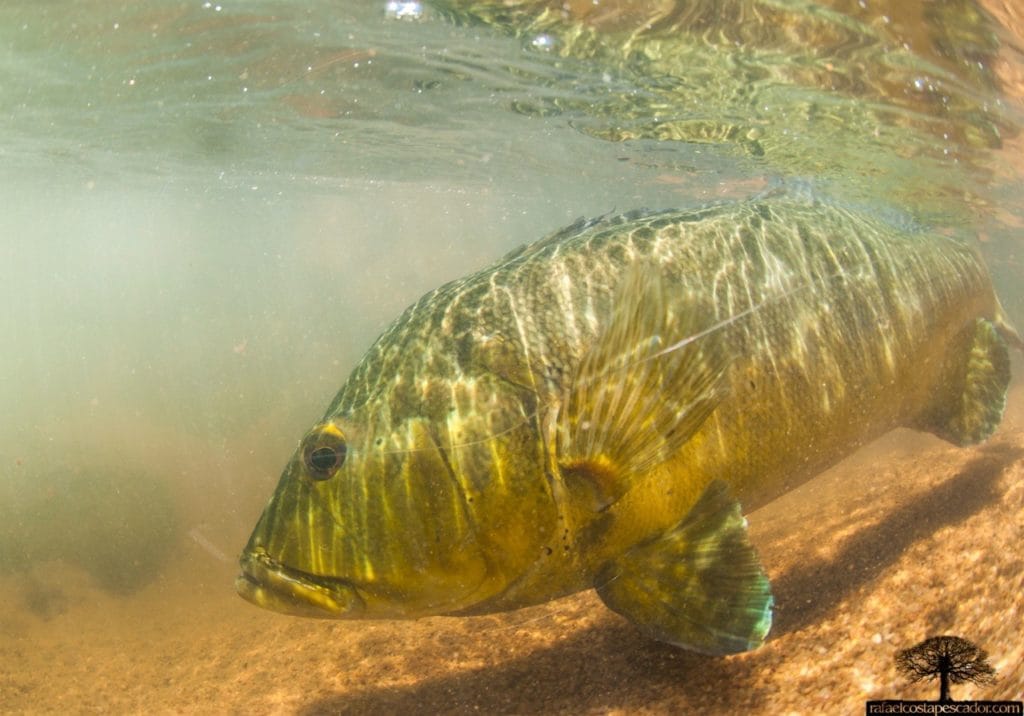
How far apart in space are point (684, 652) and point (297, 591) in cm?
199

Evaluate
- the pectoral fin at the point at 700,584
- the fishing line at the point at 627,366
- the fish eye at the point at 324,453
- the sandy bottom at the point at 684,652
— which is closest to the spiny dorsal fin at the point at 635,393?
the fishing line at the point at 627,366

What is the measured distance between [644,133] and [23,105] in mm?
14954

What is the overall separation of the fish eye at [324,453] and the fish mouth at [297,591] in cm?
41

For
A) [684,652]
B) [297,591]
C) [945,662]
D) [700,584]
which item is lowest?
[684,652]

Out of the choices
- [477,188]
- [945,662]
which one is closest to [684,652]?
[945,662]

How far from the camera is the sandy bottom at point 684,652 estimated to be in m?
2.85

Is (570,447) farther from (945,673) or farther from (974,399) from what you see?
(974,399)

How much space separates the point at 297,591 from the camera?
2.50 metres

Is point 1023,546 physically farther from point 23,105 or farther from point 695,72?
point 23,105

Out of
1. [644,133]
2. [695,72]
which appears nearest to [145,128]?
[644,133]

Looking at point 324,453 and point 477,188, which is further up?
point 477,188

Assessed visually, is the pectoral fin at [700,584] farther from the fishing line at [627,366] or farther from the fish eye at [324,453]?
the fish eye at [324,453]

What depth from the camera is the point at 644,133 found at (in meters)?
14.8

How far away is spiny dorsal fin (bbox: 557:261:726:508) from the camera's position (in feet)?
7.78
